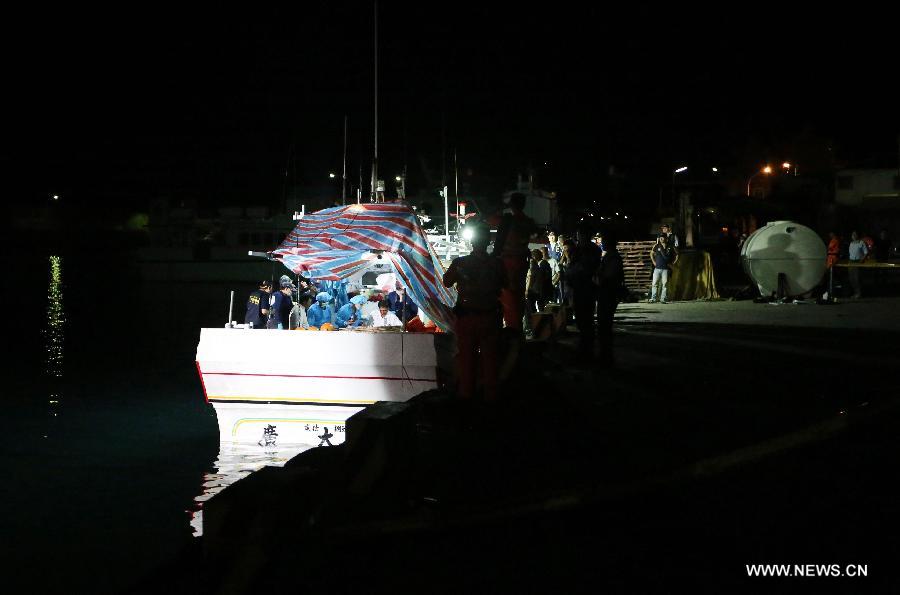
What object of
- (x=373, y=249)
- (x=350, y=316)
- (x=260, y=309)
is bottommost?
(x=350, y=316)

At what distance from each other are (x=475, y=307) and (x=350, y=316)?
6403 millimetres

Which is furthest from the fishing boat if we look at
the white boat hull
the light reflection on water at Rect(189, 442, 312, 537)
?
the light reflection on water at Rect(189, 442, 312, 537)

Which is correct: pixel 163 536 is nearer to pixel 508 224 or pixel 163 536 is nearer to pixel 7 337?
pixel 508 224

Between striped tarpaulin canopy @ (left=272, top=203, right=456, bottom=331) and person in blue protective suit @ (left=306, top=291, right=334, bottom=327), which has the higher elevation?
striped tarpaulin canopy @ (left=272, top=203, right=456, bottom=331)

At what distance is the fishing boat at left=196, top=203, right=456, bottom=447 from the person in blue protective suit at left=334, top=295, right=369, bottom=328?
4.65 feet

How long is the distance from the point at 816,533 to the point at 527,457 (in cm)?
266

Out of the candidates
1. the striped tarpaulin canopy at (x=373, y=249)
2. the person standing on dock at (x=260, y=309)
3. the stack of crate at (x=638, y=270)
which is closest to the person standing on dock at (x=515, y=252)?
the striped tarpaulin canopy at (x=373, y=249)

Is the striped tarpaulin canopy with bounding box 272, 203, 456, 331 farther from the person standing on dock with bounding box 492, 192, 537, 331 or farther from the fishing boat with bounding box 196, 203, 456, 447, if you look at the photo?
the person standing on dock with bounding box 492, 192, 537, 331

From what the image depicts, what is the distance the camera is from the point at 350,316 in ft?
50.2

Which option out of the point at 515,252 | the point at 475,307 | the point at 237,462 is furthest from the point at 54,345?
the point at 475,307

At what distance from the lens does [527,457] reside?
7.70 meters

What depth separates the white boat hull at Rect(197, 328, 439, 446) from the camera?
41.6ft

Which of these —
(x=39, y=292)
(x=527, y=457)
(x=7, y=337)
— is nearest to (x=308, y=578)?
(x=527, y=457)

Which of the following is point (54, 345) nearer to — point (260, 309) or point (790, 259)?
point (260, 309)
